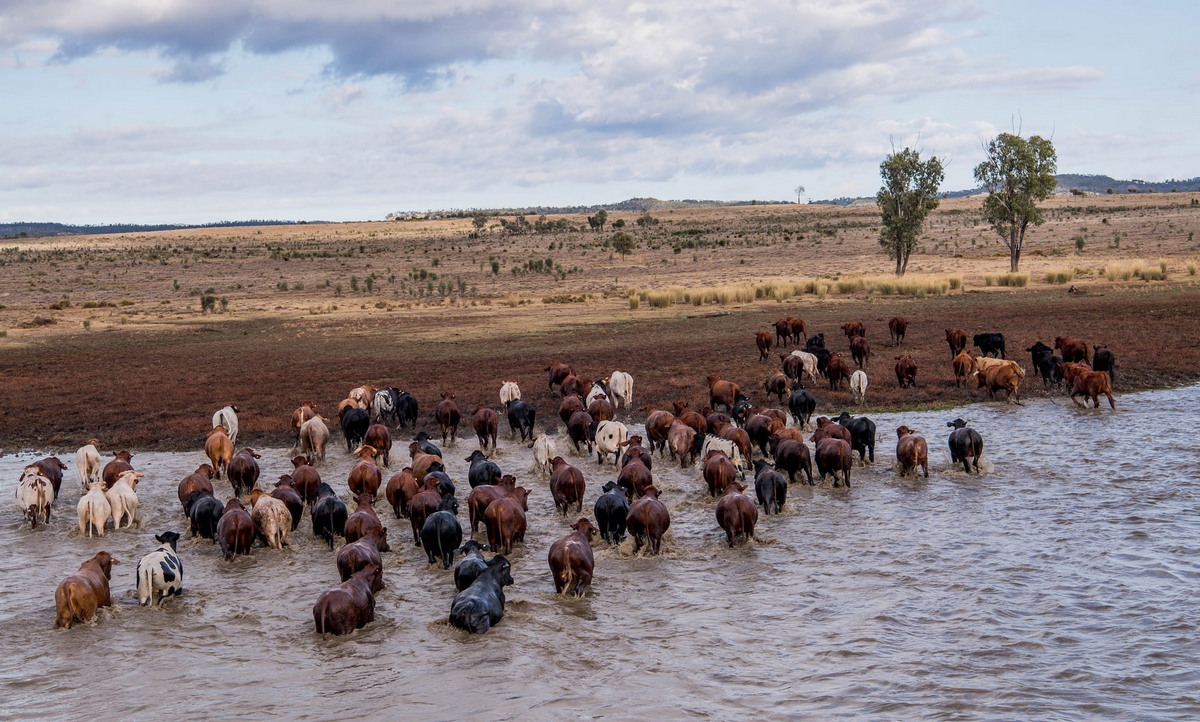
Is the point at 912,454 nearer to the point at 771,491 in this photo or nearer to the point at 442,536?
the point at 771,491

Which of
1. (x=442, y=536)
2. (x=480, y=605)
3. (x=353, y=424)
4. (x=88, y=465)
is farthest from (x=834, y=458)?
(x=88, y=465)

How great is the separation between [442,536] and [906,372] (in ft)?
45.1

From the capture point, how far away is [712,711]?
25.3 feet

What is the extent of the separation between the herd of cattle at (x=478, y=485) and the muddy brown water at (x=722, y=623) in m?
0.30

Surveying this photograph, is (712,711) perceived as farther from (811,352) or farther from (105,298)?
(105,298)

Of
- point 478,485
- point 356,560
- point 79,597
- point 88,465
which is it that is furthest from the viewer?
point 88,465

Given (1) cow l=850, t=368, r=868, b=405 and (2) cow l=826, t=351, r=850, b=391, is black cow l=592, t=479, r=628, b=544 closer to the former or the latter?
(1) cow l=850, t=368, r=868, b=405

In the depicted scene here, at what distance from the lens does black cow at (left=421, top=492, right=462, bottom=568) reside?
451 inches

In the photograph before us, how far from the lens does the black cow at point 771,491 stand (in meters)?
13.1

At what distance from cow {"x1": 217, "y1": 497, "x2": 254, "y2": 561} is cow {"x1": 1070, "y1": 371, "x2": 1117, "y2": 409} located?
15501 millimetres

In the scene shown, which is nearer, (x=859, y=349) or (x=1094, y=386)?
(x=1094, y=386)

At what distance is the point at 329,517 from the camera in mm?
12422

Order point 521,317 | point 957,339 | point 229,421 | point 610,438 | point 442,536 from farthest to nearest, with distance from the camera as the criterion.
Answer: point 521,317, point 957,339, point 229,421, point 610,438, point 442,536

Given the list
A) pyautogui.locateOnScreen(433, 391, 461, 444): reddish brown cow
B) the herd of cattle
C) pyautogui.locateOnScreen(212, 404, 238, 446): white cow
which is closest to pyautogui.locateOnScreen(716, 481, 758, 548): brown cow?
the herd of cattle
